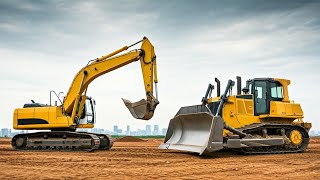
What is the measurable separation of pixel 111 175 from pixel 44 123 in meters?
9.98

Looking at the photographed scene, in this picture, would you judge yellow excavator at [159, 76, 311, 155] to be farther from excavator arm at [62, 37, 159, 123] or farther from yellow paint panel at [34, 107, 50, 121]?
yellow paint panel at [34, 107, 50, 121]

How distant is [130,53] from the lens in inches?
727

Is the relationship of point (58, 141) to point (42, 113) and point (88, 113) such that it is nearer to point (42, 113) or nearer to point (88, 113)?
point (42, 113)

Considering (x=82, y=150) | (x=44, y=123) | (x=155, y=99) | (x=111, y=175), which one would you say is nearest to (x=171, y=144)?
(x=155, y=99)

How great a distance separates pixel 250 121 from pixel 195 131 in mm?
2313

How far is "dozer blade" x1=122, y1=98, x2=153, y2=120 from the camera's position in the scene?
16.9m

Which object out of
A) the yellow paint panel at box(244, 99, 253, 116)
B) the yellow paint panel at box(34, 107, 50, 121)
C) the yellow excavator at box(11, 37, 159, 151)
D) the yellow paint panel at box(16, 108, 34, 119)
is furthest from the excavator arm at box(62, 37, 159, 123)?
the yellow paint panel at box(244, 99, 253, 116)

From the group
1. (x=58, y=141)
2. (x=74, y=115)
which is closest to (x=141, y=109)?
(x=74, y=115)

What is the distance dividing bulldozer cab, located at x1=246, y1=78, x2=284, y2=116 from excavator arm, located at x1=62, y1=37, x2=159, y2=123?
3.89 m

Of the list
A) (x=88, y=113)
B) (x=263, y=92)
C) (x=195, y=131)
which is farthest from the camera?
(x=88, y=113)

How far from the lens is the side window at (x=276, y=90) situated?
57.3 feet

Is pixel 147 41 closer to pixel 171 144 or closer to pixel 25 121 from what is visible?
pixel 171 144

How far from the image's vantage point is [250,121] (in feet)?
54.7

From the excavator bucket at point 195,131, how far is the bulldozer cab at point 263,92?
80.1 inches
